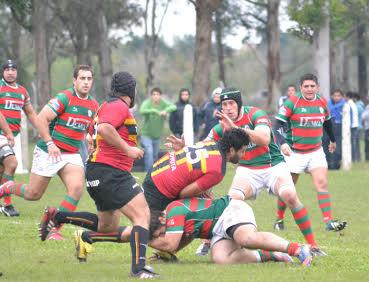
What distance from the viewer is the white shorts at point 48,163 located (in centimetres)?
1310

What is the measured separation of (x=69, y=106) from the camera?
13055mm

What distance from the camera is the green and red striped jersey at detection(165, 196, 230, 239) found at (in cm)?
1058

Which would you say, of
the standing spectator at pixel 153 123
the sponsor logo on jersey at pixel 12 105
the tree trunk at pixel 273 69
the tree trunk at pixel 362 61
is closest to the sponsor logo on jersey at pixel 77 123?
the sponsor logo on jersey at pixel 12 105

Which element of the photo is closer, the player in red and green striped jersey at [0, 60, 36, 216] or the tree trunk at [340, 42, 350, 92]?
the player in red and green striped jersey at [0, 60, 36, 216]

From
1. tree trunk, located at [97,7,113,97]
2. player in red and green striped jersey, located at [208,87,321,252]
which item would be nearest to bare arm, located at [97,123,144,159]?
player in red and green striped jersey, located at [208,87,321,252]

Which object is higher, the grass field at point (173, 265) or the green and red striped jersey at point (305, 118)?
the green and red striped jersey at point (305, 118)

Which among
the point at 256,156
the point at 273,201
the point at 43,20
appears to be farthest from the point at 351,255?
the point at 43,20

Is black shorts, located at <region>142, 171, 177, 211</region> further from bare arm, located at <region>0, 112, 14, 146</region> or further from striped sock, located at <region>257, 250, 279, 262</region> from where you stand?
bare arm, located at <region>0, 112, 14, 146</region>

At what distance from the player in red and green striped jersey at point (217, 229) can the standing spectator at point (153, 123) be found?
13137mm

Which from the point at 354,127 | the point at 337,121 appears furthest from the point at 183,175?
the point at 354,127

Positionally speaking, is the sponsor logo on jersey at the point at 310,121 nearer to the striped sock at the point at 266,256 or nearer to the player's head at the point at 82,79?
the player's head at the point at 82,79

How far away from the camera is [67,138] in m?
13.3

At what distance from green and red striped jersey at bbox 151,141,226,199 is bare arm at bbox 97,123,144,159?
2.60 ft

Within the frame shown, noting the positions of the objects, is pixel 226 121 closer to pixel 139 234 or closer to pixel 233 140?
pixel 233 140
